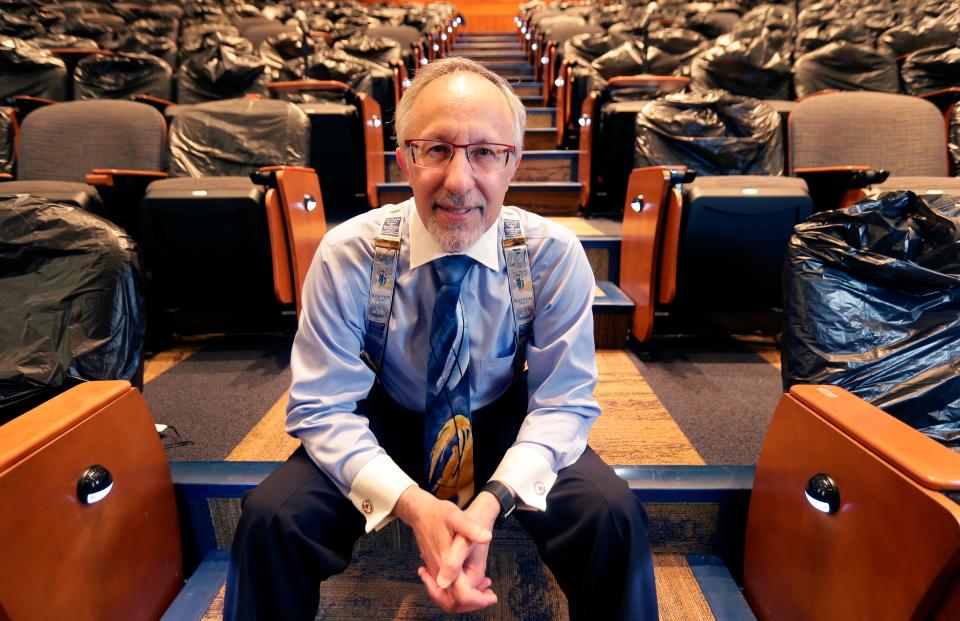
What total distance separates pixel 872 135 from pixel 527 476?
196 centimetres

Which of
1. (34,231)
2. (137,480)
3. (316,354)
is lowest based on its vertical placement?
(137,480)

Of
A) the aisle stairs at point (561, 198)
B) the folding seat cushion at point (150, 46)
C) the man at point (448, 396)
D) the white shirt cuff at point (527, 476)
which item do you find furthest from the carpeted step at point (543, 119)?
the white shirt cuff at point (527, 476)

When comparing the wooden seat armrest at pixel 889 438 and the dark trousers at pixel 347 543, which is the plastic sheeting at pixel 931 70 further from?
the dark trousers at pixel 347 543

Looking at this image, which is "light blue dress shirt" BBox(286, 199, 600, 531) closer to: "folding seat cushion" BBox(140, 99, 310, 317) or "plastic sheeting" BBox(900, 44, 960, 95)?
"folding seat cushion" BBox(140, 99, 310, 317)

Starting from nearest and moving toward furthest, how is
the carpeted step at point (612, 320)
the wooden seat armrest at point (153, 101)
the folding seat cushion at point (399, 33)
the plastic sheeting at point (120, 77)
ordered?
the carpeted step at point (612, 320)
the wooden seat armrest at point (153, 101)
the plastic sheeting at point (120, 77)
the folding seat cushion at point (399, 33)

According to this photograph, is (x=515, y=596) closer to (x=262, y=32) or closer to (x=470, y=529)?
(x=470, y=529)

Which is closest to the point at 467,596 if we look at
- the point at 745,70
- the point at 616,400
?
the point at 616,400

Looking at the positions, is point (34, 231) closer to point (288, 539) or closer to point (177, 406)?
point (177, 406)

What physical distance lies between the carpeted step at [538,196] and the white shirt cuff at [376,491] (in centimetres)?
181

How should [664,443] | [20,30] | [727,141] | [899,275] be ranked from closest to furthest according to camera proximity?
[899,275], [664,443], [727,141], [20,30]

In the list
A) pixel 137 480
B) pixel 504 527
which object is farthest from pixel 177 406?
pixel 504 527

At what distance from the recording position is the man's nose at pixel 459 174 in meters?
0.65

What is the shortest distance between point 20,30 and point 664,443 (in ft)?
15.3

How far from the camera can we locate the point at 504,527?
34.0 inches
